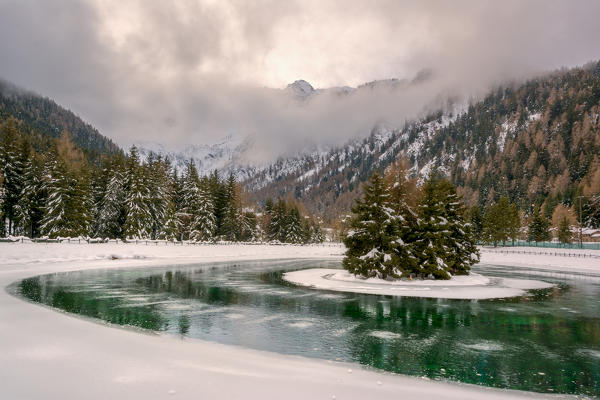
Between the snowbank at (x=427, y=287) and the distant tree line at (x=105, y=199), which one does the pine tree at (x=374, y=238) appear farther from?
the distant tree line at (x=105, y=199)

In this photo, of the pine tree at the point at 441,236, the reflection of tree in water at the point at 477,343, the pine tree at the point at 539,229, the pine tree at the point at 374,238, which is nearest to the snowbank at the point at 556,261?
the pine tree at the point at 441,236

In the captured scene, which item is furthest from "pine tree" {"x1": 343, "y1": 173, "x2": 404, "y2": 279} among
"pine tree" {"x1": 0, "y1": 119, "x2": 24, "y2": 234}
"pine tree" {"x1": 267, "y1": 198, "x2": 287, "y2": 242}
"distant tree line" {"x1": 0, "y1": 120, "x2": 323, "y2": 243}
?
"pine tree" {"x1": 267, "y1": 198, "x2": 287, "y2": 242}

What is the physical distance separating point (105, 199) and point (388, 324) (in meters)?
62.0

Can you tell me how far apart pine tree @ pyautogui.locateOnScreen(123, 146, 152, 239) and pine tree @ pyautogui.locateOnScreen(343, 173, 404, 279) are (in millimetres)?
43309

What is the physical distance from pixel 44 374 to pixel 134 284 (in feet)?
64.8

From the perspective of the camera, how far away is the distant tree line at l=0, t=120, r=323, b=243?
53.4 metres

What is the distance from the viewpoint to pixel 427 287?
26766 millimetres

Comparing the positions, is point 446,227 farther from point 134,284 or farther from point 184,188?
point 184,188

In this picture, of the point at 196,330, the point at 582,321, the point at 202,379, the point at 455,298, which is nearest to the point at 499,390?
the point at 202,379

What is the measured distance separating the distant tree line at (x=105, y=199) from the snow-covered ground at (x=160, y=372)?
4994 cm

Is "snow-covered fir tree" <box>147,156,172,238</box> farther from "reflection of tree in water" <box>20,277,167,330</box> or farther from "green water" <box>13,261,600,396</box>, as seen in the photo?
"reflection of tree in water" <box>20,277,167,330</box>

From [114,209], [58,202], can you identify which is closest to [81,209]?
[58,202]

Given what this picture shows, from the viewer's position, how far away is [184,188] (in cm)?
8050

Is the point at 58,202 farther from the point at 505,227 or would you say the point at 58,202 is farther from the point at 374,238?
the point at 505,227
